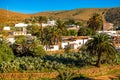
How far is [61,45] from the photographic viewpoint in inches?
2281

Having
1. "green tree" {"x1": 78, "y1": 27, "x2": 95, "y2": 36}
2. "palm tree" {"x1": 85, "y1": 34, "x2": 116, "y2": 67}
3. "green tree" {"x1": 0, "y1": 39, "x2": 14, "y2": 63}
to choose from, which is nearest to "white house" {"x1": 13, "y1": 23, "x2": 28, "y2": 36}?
"green tree" {"x1": 78, "y1": 27, "x2": 95, "y2": 36}

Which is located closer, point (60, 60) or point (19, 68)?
point (19, 68)

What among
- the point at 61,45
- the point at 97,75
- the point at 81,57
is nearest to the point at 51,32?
the point at 61,45

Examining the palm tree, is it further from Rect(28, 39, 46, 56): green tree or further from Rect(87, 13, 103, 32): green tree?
Rect(87, 13, 103, 32): green tree

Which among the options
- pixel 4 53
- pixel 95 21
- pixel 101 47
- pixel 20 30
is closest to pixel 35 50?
pixel 4 53

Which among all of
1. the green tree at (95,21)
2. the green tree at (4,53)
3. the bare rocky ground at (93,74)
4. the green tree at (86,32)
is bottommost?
the bare rocky ground at (93,74)

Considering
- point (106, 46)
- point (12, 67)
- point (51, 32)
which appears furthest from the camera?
point (51, 32)

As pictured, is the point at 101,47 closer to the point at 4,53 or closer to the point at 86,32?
the point at 4,53

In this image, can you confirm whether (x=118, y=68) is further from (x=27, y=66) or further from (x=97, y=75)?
(x=27, y=66)

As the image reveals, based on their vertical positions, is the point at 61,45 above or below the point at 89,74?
above

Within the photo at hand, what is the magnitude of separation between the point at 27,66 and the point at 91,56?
822cm

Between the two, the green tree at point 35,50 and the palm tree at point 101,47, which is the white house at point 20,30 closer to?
the green tree at point 35,50

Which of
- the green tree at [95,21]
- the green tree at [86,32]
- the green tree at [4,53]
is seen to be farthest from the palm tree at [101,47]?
the green tree at [95,21]

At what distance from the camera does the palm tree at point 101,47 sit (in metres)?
32.4
